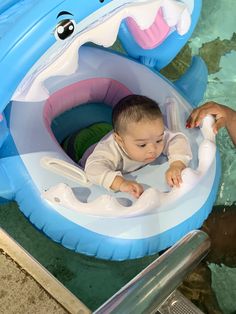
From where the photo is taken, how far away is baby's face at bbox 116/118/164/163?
177 cm

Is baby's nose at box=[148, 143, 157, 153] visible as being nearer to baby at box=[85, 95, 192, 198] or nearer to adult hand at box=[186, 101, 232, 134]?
baby at box=[85, 95, 192, 198]

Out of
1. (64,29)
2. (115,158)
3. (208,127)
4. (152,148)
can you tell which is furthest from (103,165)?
(64,29)

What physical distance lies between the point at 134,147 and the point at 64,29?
0.53 metres

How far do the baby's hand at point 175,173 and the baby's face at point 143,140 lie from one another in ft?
0.23

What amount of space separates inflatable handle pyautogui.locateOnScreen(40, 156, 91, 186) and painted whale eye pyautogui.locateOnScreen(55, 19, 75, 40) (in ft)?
1.67

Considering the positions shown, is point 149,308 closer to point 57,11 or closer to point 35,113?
point 57,11

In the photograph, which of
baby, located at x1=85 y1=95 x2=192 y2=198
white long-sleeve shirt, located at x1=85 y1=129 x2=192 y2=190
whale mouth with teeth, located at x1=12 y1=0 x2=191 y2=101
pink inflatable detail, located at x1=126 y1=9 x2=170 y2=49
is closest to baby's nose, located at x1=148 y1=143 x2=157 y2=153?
baby, located at x1=85 y1=95 x2=192 y2=198

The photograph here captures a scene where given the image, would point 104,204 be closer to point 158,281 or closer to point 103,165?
point 103,165

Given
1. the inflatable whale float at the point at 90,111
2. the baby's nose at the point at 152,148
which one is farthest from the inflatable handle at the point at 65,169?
the baby's nose at the point at 152,148

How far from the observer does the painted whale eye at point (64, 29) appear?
1417 mm

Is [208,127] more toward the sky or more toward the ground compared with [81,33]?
more toward the ground

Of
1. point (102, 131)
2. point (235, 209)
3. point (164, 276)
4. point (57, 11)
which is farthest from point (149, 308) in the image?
point (235, 209)

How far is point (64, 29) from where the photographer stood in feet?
4.70

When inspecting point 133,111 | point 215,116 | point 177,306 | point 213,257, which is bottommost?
point 213,257
